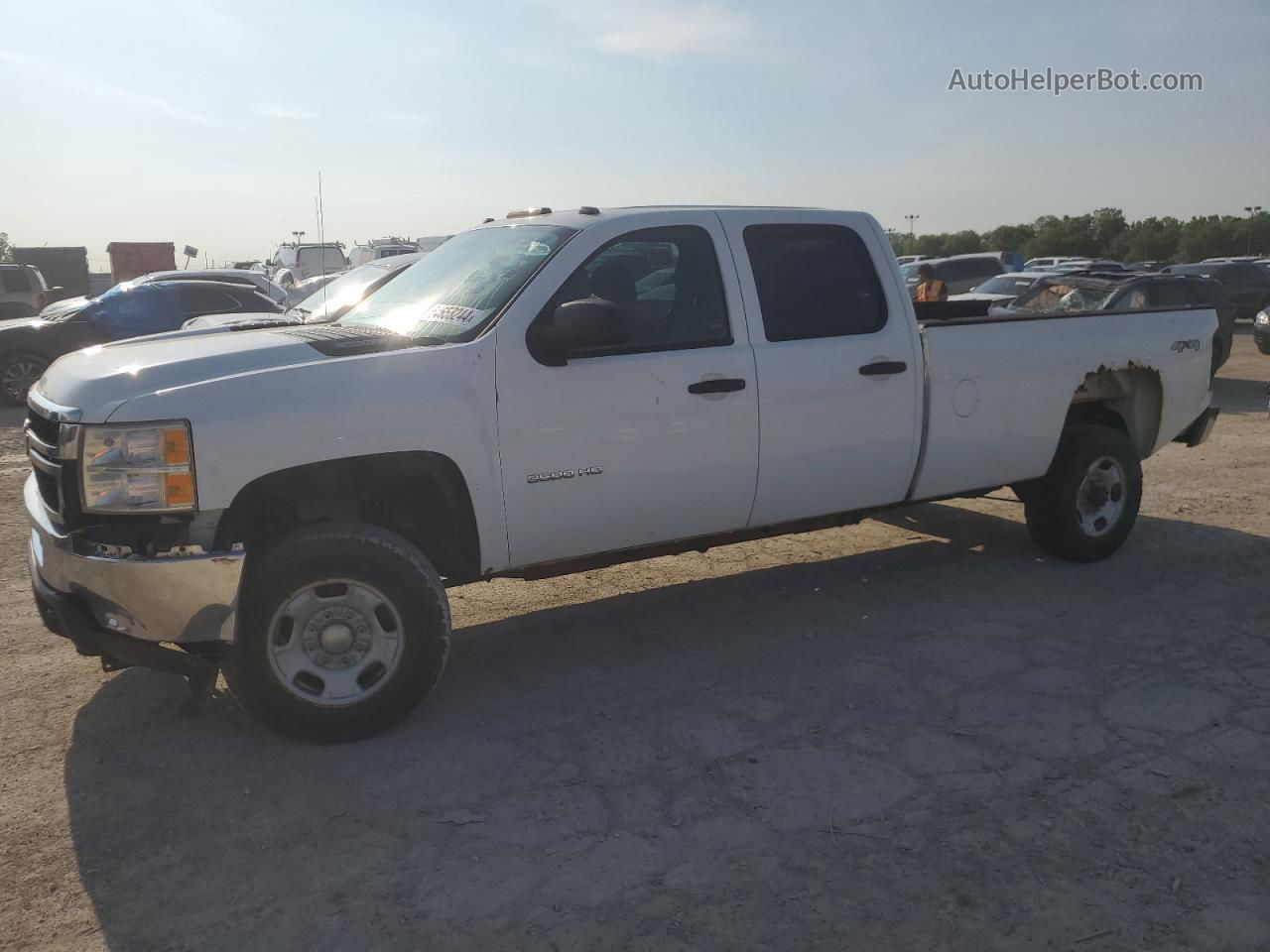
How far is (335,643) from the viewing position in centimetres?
403

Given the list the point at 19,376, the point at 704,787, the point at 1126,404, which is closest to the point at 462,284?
the point at 704,787

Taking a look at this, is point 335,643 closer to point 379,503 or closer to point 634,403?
point 379,503

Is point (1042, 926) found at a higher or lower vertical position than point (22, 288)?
lower

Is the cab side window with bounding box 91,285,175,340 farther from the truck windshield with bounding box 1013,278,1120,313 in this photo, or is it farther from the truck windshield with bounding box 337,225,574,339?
the truck windshield with bounding box 1013,278,1120,313

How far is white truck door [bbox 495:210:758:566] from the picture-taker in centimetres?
436

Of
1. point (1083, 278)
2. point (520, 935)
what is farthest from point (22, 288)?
point (520, 935)

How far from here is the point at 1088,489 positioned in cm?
635

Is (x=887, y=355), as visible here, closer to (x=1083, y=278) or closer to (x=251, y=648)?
(x=251, y=648)

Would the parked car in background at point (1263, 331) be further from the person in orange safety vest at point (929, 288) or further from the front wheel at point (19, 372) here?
the front wheel at point (19, 372)

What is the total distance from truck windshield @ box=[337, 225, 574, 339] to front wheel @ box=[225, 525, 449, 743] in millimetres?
1019

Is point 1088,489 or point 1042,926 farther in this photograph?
point 1088,489

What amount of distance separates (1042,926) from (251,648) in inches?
109

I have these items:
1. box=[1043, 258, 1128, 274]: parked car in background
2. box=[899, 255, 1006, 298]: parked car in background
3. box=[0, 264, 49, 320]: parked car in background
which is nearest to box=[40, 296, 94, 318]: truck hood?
box=[0, 264, 49, 320]: parked car in background

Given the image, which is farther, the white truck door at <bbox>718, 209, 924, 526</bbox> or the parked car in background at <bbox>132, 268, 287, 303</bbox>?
the parked car in background at <bbox>132, 268, 287, 303</bbox>
